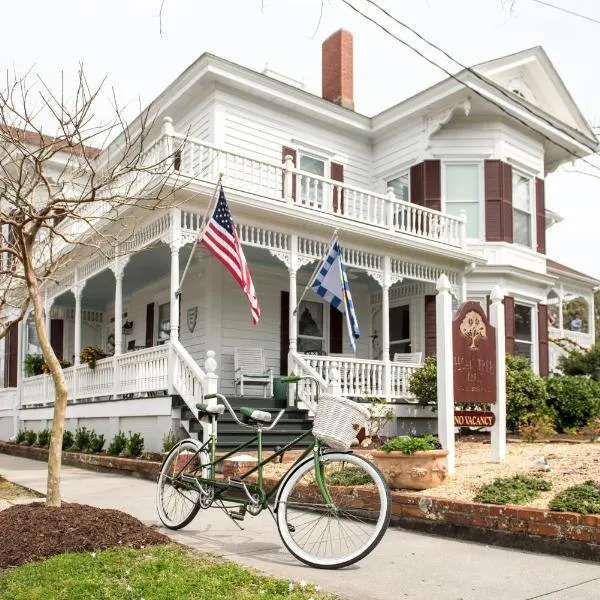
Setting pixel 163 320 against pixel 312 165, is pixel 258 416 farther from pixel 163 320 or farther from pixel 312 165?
pixel 312 165

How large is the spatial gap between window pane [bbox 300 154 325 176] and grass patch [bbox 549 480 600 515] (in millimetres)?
13008

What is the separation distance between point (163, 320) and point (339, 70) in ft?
27.6

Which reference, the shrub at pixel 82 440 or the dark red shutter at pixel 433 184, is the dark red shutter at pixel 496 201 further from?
the shrub at pixel 82 440

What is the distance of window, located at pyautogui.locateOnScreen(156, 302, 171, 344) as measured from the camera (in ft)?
57.5

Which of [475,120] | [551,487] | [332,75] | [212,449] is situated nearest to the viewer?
[212,449]

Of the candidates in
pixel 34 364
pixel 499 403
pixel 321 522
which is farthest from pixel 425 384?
pixel 34 364

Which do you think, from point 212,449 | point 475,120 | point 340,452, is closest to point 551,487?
point 340,452

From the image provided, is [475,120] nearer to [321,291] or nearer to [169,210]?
[321,291]

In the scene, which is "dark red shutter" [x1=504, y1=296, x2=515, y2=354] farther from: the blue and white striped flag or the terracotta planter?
the terracotta planter

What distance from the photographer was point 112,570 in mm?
4547

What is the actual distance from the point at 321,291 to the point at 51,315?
10854mm

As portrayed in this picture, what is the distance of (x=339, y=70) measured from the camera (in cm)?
2005

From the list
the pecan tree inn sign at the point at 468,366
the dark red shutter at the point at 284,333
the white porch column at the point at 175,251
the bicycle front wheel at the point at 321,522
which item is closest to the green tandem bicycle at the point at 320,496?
the bicycle front wheel at the point at 321,522

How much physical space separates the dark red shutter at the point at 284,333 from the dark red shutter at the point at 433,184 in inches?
166
